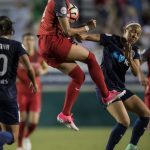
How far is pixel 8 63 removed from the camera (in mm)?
10297

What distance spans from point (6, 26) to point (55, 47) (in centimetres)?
70

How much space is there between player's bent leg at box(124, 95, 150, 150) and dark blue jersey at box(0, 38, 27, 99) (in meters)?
1.86

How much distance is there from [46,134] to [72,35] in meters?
6.52

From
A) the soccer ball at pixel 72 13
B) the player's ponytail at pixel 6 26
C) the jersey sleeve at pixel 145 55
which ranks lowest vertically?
the jersey sleeve at pixel 145 55

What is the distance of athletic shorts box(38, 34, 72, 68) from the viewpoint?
10.4m

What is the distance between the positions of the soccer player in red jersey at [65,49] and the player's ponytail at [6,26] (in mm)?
491

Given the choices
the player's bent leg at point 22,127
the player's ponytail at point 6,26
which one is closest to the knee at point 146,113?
the player's ponytail at point 6,26

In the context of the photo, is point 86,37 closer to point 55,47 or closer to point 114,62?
point 55,47

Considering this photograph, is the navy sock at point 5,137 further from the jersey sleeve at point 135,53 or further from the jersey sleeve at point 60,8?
the jersey sleeve at point 135,53

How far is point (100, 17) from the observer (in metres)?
18.8

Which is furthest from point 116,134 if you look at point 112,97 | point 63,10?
point 63,10

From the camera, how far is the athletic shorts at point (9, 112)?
34.1 feet

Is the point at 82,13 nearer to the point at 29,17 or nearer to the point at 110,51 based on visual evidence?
the point at 29,17

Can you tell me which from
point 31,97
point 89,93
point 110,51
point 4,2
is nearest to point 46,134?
point 89,93
